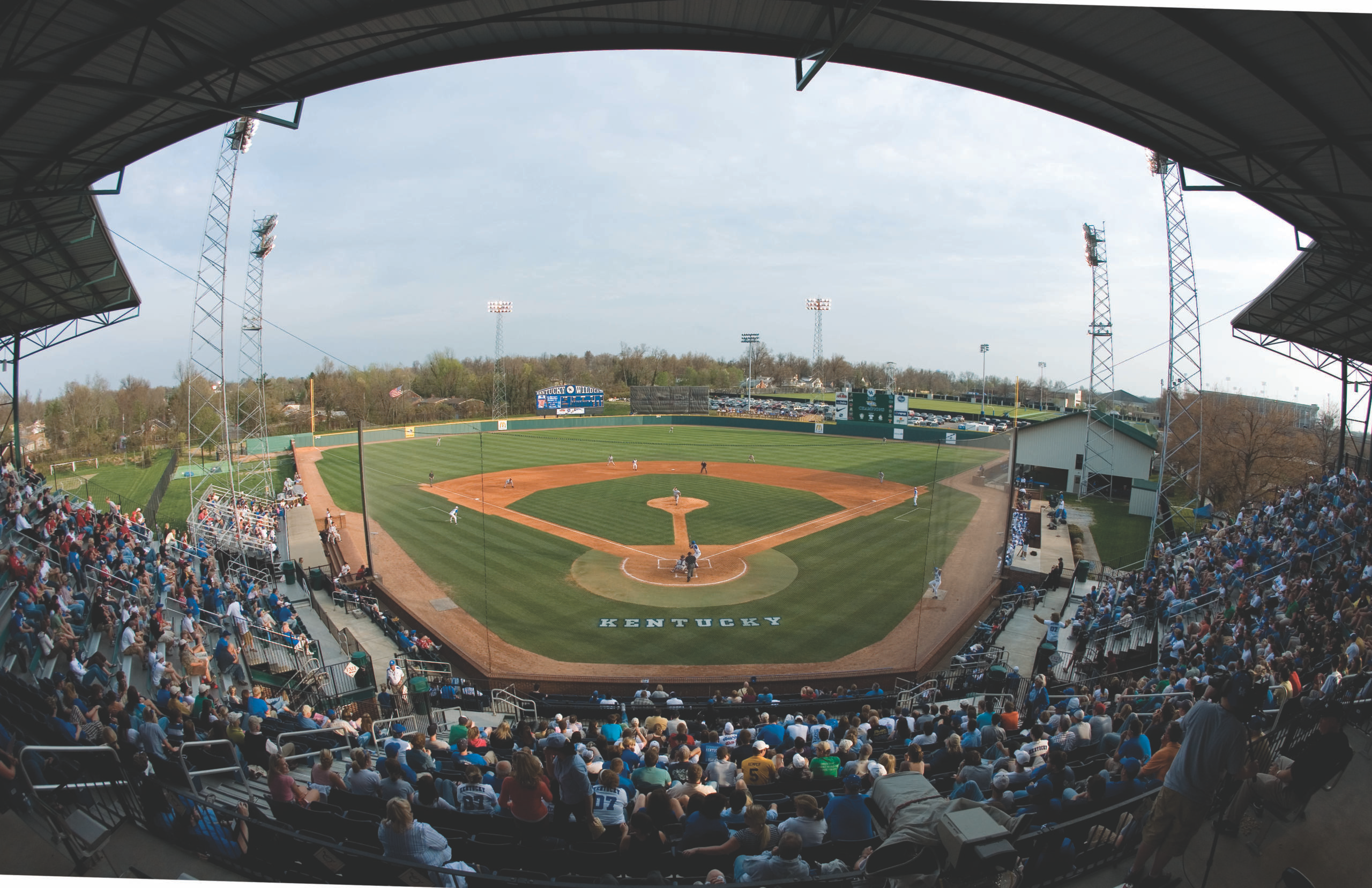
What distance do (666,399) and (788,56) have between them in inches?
2957

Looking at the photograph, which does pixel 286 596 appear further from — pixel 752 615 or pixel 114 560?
pixel 752 615

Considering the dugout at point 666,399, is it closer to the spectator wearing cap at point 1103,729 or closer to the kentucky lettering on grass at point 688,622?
the kentucky lettering on grass at point 688,622

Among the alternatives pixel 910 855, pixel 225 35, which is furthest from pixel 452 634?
pixel 910 855

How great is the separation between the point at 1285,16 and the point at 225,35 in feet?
44.3

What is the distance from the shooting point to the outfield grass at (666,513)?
30.0 meters

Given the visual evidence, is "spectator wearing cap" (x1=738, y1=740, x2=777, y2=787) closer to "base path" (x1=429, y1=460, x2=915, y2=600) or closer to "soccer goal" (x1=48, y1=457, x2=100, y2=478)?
"base path" (x1=429, y1=460, x2=915, y2=600)

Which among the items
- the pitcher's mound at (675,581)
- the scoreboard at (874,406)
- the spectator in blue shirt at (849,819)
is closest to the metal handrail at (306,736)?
the spectator in blue shirt at (849,819)

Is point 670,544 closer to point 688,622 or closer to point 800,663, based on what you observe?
point 688,622

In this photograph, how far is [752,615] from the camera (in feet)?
67.3

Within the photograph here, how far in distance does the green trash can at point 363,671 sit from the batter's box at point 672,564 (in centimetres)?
1144

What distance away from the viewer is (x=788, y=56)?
1008 centimetres

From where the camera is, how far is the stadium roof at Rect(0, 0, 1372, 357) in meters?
7.96

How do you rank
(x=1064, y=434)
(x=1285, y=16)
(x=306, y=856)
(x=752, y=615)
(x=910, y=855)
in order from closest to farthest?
(x=910, y=855) < (x=306, y=856) < (x=1285, y=16) < (x=752, y=615) < (x=1064, y=434)

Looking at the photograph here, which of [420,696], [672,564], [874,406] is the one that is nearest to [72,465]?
[672,564]
